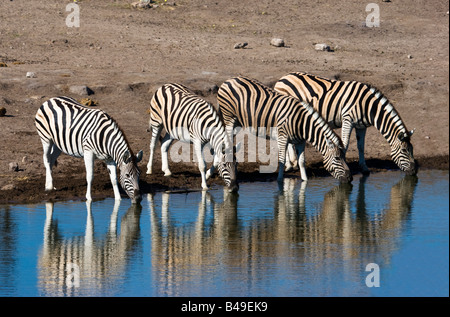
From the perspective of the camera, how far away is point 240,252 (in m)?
16.3

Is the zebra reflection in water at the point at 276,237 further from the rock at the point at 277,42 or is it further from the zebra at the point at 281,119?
the rock at the point at 277,42

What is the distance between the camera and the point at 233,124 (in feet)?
80.3

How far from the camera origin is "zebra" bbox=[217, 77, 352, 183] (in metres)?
22.2

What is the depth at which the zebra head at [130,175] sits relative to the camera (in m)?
19.4

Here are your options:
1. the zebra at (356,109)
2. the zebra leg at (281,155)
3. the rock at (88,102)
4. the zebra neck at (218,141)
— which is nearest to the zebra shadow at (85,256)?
the zebra neck at (218,141)

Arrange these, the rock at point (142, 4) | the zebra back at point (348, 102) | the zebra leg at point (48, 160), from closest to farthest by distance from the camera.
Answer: the zebra leg at point (48, 160), the zebra back at point (348, 102), the rock at point (142, 4)

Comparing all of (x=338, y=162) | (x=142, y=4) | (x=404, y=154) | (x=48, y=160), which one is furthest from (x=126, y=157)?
(x=142, y=4)

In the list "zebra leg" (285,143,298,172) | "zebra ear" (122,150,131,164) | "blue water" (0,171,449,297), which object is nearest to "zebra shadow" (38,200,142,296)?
"blue water" (0,171,449,297)

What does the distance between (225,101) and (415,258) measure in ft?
32.9

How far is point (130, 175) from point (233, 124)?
5.68m

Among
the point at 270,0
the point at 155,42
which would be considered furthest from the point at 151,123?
the point at 270,0

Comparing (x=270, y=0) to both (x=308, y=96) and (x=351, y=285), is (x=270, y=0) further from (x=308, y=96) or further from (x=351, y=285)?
(x=351, y=285)

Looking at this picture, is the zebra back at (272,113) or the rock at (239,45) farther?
the rock at (239,45)

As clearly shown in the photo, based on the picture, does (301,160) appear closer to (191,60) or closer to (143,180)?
(143,180)
